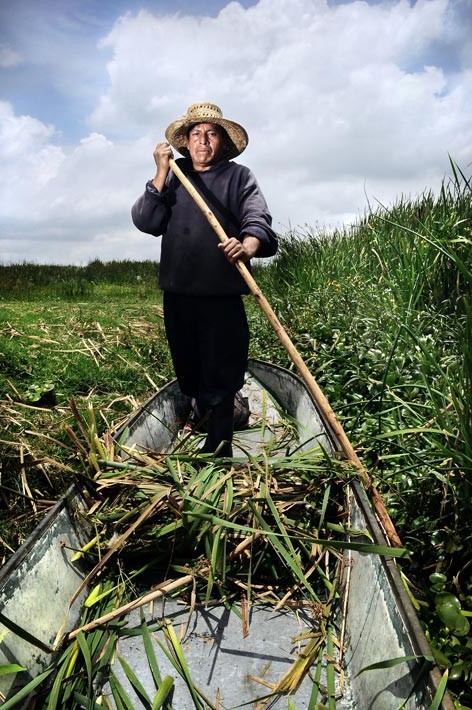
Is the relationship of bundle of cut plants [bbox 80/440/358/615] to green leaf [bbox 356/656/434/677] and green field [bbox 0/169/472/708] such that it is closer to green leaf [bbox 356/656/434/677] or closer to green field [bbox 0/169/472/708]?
green field [bbox 0/169/472/708]

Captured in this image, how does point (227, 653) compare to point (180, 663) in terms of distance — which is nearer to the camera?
point (180, 663)

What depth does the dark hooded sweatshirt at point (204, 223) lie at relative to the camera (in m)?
3.04

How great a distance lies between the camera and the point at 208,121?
3098 millimetres

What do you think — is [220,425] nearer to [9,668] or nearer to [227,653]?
[227,653]

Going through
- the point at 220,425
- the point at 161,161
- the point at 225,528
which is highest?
the point at 161,161

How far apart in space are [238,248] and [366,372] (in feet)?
5.70

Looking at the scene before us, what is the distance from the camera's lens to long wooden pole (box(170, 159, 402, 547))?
2.20m

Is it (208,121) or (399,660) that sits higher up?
(208,121)

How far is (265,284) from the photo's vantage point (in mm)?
10047

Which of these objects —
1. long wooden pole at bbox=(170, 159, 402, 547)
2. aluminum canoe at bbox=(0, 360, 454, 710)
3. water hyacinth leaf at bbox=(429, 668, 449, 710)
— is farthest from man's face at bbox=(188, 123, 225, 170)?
water hyacinth leaf at bbox=(429, 668, 449, 710)

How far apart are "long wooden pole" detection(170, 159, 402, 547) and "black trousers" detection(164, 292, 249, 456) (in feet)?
1.31

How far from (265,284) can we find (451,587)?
26.3 feet

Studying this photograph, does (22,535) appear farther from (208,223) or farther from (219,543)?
(208,223)

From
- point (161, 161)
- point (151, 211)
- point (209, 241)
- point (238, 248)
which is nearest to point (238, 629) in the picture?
point (238, 248)
